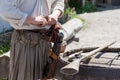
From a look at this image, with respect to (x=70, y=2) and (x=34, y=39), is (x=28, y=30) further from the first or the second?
(x=70, y=2)

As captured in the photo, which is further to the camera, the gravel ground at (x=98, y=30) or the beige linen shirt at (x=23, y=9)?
the gravel ground at (x=98, y=30)

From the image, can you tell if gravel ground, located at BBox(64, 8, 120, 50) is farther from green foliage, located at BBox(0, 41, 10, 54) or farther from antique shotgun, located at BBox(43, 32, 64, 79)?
antique shotgun, located at BBox(43, 32, 64, 79)

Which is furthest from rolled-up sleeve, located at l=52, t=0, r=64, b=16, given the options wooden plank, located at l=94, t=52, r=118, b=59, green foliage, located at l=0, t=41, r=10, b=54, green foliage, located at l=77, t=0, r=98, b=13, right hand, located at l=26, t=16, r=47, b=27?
green foliage, located at l=77, t=0, r=98, b=13

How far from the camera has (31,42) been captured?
3.65 meters

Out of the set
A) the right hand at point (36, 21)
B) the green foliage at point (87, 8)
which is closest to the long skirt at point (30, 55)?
the right hand at point (36, 21)

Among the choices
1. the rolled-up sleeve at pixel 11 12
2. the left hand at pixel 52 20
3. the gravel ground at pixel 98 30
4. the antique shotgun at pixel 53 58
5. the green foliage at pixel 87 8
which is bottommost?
the gravel ground at pixel 98 30

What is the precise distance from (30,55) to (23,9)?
→ 40cm

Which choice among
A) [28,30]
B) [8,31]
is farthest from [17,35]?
[8,31]

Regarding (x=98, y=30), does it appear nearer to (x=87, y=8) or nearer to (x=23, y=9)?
(x=87, y=8)

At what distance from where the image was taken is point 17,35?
12.2 ft

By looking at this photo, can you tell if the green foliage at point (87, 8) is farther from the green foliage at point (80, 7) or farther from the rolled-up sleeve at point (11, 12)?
the rolled-up sleeve at point (11, 12)

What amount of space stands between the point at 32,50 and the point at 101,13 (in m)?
8.55

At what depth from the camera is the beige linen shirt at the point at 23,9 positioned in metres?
3.42

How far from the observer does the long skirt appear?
367cm
